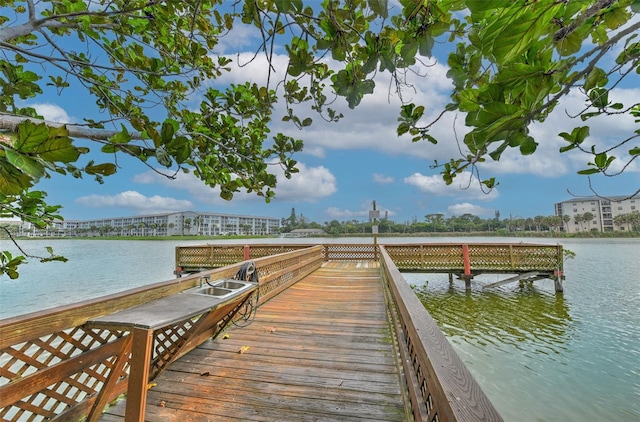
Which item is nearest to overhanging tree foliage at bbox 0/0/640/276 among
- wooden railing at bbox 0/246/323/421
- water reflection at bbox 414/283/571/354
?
wooden railing at bbox 0/246/323/421

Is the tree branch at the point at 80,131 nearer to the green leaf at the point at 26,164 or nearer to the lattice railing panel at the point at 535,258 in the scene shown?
the green leaf at the point at 26,164

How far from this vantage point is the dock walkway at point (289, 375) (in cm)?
209

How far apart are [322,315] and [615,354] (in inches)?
246

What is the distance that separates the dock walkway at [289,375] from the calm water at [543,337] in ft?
8.66

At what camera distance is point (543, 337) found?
6566 mm

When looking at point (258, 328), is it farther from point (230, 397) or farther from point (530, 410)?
point (530, 410)

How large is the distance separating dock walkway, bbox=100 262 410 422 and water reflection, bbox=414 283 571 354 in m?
4.14

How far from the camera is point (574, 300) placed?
9.64 meters

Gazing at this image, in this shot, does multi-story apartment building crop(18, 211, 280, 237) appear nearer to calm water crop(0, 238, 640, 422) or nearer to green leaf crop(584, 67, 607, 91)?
calm water crop(0, 238, 640, 422)

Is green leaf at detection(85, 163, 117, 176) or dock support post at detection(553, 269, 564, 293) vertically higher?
green leaf at detection(85, 163, 117, 176)

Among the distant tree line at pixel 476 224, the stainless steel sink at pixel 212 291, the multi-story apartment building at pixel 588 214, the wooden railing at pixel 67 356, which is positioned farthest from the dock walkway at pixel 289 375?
the multi-story apartment building at pixel 588 214

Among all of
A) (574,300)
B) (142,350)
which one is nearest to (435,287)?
(574,300)

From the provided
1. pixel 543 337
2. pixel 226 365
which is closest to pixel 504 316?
pixel 543 337

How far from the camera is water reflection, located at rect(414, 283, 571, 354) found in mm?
6414
